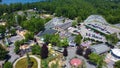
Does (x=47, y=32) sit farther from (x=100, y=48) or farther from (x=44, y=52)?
(x=100, y=48)

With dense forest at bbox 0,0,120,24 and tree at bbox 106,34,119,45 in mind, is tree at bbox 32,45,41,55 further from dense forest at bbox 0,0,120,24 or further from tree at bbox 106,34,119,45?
dense forest at bbox 0,0,120,24

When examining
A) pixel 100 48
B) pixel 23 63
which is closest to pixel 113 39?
pixel 100 48

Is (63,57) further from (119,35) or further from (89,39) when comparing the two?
(119,35)

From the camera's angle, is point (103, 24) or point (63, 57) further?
point (103, 24)

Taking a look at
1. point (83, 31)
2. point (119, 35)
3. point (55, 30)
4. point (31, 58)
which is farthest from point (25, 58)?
point (119, 35)

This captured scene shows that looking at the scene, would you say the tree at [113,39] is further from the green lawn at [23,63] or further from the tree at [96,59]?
the green lawn at [23,63]

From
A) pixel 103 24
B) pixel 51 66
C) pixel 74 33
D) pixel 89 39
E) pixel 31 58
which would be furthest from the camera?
pixel 103 24

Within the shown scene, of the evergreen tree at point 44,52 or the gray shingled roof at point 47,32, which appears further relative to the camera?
the gray shingled roof at point 47,32

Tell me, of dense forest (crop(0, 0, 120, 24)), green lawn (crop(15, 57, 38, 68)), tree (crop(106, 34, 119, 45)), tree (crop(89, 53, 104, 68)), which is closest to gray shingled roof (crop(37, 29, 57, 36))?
green lawn (crop(15, 57, 38, 68))

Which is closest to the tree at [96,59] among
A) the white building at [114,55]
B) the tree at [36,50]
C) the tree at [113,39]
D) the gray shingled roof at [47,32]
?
the white building at [114,55]
